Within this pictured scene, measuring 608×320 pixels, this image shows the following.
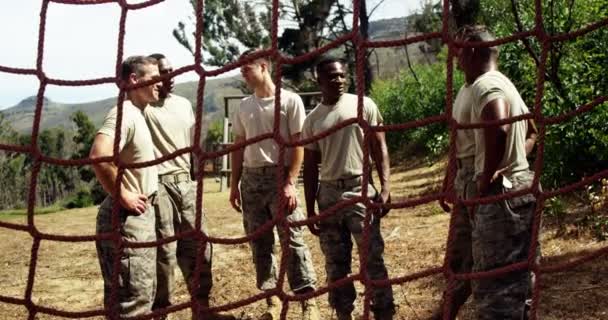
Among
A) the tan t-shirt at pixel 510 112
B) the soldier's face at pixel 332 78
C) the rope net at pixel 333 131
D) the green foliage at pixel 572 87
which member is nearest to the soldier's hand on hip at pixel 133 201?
the rope net at pixel 333 131

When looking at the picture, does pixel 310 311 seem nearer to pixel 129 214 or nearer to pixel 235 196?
pixel 235 196

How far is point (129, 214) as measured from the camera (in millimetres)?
2412

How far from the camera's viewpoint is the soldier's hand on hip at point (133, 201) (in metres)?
2.36

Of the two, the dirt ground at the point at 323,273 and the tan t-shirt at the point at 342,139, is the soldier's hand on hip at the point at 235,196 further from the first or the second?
the tan t-shirt at the point at 342,139

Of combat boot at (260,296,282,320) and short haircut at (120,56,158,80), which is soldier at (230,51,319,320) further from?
short haircut at (120,56,158,80)

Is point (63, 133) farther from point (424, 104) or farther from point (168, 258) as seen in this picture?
point (168, 258)

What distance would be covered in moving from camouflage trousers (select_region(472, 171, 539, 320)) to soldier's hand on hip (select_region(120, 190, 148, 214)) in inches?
46.0

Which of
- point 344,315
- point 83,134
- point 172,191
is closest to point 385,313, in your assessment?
point 344,315

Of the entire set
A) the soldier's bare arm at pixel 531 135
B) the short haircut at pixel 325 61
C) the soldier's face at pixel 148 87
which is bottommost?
the soldier's bare arm at pixel 531 135

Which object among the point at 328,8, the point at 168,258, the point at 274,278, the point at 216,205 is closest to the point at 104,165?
the point at 168,258

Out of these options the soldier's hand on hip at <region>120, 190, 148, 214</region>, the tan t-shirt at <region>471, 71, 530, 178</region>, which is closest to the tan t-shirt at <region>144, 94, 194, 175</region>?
the soldier's hand on hip at <region>120, 190, 148, 214</region>

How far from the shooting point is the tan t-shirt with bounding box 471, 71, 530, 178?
2123mm

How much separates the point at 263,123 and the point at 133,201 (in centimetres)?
87

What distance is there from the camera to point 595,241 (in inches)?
167
